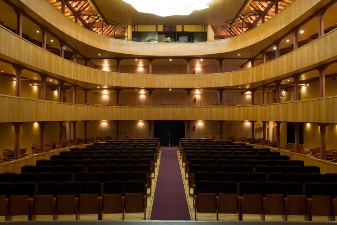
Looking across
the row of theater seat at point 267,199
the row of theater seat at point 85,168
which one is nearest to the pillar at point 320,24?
the row of theater seat at point 267,199

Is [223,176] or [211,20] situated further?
[211,20]

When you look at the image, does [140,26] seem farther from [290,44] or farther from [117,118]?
[290,44]

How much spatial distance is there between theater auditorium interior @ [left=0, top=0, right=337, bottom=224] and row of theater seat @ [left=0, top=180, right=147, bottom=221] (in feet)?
0.11

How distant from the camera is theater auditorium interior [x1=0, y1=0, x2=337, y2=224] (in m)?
8.37

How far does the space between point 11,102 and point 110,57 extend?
52.4ft

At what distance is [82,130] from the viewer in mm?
30609

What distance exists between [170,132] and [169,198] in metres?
21.7

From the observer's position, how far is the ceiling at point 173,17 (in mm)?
24109

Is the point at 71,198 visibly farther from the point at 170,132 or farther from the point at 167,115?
the point at 170,132

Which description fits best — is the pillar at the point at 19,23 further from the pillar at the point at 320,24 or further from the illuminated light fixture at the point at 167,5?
the pillar at the point at 320,24

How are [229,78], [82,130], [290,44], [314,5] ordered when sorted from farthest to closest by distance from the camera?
[82,130], [229,78], [290,44], [314,5]

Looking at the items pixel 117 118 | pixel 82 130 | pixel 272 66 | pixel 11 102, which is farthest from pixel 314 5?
pixel 82 130

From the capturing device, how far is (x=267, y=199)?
8.12 metres

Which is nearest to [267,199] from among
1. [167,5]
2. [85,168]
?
[85,168]
